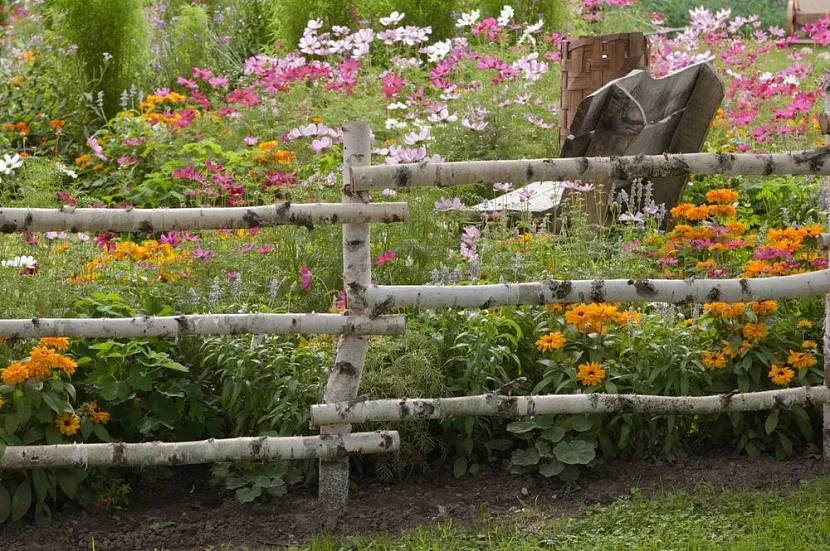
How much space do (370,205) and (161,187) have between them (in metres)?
3.62

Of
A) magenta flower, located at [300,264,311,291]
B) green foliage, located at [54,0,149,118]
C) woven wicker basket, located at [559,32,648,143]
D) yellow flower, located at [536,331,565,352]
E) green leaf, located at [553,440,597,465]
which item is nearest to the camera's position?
green leaf, located at [553,440,597,465]

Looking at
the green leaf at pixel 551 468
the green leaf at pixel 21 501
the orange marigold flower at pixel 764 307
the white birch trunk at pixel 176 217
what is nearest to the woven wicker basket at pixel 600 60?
the orange marigold flower at pixel 764 307

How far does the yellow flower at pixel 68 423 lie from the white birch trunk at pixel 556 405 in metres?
0.80

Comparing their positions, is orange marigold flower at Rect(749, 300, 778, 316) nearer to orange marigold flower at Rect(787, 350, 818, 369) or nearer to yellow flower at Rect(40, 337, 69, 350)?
orange marigold flower at Rect(787, 350, 818, 369)

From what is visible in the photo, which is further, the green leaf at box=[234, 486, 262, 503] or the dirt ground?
the green leaf at box=[234, 486, 262, 503]

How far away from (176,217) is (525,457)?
4.80 feet

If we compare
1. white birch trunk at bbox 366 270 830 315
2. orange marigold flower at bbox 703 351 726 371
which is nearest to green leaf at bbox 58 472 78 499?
white birch trunk at bbox 366 270 830 315

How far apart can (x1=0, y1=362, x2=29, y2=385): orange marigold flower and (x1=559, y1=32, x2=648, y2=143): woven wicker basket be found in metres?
3.97

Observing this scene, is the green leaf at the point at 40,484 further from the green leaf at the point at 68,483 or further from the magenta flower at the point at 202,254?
the magenta flower at the point at 202,254

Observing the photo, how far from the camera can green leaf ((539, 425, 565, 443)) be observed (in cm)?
433

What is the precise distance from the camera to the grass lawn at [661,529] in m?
3.79

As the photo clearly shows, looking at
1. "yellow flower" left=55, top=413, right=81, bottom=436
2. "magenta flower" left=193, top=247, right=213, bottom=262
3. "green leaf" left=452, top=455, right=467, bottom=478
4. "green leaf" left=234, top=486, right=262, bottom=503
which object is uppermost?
"magenta flower" left=193, top=247, right=213, bottom=262

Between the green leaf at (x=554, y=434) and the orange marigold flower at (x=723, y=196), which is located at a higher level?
the orange marigold flower at (x=723, y=196)

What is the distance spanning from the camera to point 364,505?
4160mm
